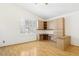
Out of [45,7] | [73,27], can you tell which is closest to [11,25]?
[45,7]

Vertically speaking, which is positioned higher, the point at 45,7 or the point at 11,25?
the point at 45,7

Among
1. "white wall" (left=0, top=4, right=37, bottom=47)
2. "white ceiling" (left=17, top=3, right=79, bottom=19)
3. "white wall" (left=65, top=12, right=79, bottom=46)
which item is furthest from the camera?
"white wall" (left=65, top=12, right=79, bottom=46)

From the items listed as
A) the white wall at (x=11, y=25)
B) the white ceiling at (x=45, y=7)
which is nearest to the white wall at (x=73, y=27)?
the white ceiling at (x=45, y=7)

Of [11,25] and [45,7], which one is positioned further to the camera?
[11,25]

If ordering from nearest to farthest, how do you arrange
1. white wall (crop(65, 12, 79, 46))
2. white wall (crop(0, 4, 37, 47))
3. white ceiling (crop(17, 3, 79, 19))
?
white ceiling (crop(17, 3, 79, 19)) < white wall (crop(0, 4, 37, 47)) < white wall (crop(65, 12, 79, 46))

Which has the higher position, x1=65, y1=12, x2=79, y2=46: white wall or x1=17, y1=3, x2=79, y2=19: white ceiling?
x1=17, y1=3, x2=79, y2=19: white ceiling

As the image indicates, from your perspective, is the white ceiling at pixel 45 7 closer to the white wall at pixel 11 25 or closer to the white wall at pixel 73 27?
the white wall at pixel 11 25

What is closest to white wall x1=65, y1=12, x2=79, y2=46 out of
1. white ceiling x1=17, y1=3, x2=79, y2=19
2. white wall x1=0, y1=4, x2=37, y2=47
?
white ceiling x1=17, y1=3, x2=79, y2=19

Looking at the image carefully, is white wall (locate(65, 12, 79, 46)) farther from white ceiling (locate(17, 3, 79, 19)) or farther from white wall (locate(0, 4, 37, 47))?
white wall (locate(0, 4, 37, 47))

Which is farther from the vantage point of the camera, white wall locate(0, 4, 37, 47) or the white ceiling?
white wall locate(0, 4, 37, 47)

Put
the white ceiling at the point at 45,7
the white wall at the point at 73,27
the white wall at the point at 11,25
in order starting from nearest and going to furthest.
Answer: the white ceiling at the point at 45,7, the white wall at the point at 11,25, the white wall at the point at 73,27

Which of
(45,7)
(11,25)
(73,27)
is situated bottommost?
(73,27)

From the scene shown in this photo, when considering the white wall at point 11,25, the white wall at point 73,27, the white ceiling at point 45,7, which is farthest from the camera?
the white wall at point 73,27

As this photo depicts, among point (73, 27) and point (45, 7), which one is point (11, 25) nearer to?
point (45, 7)
